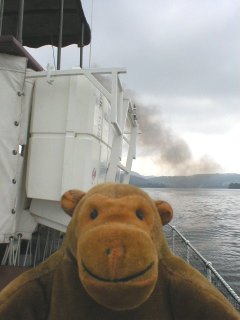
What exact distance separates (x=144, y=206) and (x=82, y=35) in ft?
22.5

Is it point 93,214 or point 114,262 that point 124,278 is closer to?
point 114,262

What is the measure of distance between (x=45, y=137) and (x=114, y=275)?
Result: 3099 mm

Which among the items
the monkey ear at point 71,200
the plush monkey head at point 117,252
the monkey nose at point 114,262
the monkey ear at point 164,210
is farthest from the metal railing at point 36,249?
the monkey nose at point 114,262

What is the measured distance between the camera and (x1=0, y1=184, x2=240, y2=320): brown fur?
1.71 meters

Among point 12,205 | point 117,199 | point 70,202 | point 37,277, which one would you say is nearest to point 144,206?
point 117,199

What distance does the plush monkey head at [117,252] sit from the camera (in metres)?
1.69

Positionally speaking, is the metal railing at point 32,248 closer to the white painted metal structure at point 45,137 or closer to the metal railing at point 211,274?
the white painted metal structure at point 45,137

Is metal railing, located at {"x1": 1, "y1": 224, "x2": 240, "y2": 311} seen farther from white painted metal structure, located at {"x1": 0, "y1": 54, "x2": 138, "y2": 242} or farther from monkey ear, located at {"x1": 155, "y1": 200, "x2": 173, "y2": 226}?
monkey ear, located at {"x1": 155, "y1": 200, "x2": 173, "y2": 226}

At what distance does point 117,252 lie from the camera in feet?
5.57

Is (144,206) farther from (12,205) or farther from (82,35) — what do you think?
(82,35)

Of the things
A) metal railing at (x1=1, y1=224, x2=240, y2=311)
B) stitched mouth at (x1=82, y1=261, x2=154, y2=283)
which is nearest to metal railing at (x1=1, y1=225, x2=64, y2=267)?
metal railing at (x1=1, y1=224, x2=240, y2=311)

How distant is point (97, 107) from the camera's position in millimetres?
4656

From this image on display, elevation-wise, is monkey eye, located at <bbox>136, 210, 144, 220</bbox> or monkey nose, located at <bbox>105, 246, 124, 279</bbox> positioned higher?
monkey eye, located at <bbox>136, 210, 144, 220</bbox>

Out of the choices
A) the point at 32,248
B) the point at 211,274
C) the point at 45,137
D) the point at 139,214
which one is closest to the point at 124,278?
the point at 139,214
